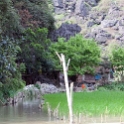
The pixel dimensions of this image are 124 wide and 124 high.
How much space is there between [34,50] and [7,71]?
16794 mm

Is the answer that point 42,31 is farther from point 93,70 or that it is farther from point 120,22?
point 120,22

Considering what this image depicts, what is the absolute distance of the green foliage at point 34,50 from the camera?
36406 mm

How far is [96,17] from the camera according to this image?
82.4 m

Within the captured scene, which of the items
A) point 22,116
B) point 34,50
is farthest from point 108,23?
point 22,116

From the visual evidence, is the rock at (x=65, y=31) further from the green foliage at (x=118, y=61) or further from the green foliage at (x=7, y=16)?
the green foliage at (x=7, y=16)

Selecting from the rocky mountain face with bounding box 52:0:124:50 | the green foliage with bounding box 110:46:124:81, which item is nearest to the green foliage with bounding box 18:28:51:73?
the green foliage with bounding box 110:46:124:81

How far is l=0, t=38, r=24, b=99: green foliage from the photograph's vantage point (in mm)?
19969

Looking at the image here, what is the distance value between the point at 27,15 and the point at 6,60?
501 inches

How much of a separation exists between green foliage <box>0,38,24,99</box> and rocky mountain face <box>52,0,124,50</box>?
152 feet

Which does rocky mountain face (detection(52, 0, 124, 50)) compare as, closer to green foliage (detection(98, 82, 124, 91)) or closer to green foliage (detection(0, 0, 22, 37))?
green foliage (detection(98, 82, 124, 91))

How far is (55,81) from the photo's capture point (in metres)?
44.6

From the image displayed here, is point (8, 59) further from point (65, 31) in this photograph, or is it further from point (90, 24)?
point (90, 24)

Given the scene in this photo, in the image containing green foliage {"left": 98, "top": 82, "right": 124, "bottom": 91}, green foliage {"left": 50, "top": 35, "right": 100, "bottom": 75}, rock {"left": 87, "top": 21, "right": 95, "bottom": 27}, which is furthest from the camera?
rock {"left": 87, "top": 21, "right": 95, "bottom": 27}

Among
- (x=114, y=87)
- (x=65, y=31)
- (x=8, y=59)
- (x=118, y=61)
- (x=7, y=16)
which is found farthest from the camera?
(x=65, y=31)
